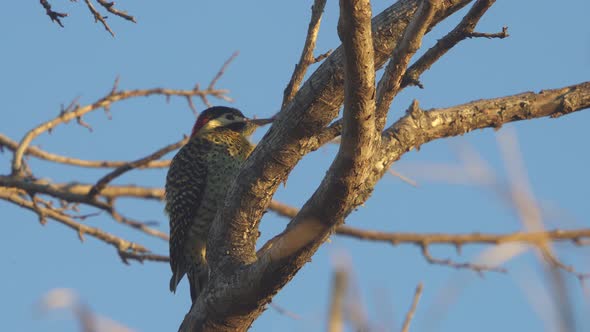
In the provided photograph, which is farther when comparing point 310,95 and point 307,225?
point 310,95

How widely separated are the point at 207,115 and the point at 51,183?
2269 mm

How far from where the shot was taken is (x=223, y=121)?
770 centimetres

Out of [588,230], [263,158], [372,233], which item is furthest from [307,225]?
[372,233]

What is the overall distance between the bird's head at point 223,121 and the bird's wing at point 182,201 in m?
0.53

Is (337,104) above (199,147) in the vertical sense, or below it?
below

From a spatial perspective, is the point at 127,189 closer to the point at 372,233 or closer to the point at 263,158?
the point at 372,233

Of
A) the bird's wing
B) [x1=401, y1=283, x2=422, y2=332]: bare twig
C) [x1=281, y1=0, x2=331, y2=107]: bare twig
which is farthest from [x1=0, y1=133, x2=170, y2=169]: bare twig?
[x1=401, y1=283, x2=422, y2=332]: bare twig

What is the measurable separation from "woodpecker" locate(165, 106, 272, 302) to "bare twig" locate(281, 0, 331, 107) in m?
2.01

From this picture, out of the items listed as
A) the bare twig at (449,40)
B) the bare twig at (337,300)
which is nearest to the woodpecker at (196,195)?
the bare twig at (449,40)

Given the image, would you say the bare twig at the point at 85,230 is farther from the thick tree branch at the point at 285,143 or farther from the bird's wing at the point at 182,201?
the thick tree branch at the point at 285,143

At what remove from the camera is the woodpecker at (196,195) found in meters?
6.81

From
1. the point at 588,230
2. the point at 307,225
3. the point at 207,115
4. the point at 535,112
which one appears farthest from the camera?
the point at 207,115

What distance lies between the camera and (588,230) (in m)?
2.24

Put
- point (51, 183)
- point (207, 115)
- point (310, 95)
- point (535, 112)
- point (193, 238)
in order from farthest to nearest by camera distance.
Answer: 1. point (207, 115)
2. point (193, 238)
3. point (51, 183)
4. point (535, 112)
5. point (310, 95)
